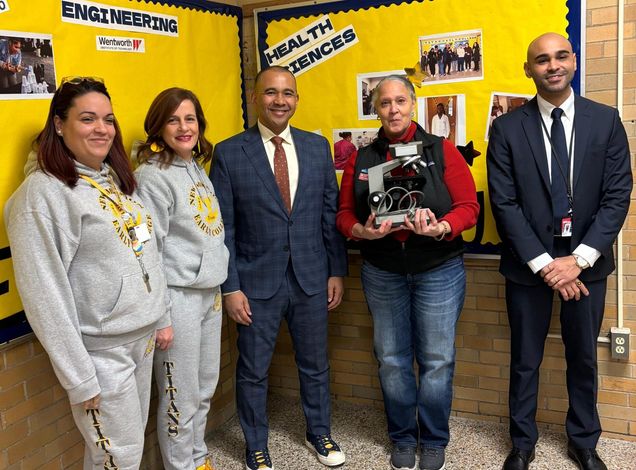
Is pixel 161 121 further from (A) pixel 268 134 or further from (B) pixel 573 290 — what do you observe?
(B) pixel 573 290

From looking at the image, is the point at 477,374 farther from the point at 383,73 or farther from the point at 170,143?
the point at 170,143

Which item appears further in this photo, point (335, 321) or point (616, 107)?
point (335, 321)

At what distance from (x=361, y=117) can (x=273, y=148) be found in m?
0.63

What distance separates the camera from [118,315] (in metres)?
1.88

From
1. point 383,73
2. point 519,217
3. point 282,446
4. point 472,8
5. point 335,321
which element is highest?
point 472,8

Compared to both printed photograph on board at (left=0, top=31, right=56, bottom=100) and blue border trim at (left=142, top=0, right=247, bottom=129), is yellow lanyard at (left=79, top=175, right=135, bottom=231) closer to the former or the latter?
printed photograph on board at (left=0, top=31, right=56, bottom=100)

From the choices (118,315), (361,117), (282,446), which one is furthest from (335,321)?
(118,315)

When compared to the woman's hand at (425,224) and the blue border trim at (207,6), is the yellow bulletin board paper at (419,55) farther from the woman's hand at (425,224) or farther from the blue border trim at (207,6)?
the woman's hand at (425,224)

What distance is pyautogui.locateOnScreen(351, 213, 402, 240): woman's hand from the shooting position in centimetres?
230

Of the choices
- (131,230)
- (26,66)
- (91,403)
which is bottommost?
(91,403)

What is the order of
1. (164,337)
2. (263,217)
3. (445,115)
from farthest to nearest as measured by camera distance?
(445,115) < (263,217) < (164,337)

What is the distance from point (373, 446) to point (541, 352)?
0.91 metres

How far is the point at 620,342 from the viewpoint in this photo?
271 cm

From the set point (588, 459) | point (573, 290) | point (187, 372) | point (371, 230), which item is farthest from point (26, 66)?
point (588, 459)
